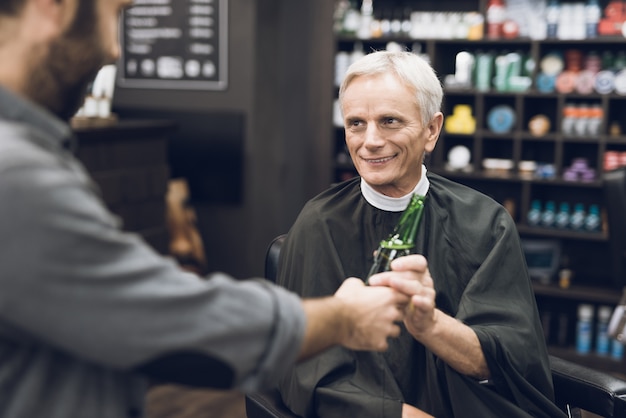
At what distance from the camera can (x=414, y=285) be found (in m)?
1.54

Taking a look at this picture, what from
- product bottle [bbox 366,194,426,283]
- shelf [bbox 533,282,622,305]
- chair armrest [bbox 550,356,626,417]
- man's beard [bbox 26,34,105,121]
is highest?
man's beard [bbox 26,34,105,121]

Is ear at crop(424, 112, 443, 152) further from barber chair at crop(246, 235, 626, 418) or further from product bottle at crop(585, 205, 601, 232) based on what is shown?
product bottle at crop(585, 205, 601, 232)

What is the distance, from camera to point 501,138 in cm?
475

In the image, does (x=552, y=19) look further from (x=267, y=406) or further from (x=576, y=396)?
(x=267, y=406)

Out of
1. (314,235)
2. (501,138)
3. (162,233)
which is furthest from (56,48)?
(501,138)

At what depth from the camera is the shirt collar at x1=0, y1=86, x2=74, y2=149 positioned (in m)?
0.98

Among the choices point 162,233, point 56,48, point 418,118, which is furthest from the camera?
point 162,233

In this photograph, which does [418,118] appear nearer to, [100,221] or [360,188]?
[360,188]

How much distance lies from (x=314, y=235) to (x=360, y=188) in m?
0.20

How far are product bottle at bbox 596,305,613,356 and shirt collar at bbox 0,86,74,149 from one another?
159 inches

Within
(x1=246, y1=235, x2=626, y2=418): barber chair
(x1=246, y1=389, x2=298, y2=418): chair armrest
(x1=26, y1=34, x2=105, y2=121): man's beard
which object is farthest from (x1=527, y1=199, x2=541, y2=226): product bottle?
(x1=26, y1=34, x2=105, y2=121): man's beard

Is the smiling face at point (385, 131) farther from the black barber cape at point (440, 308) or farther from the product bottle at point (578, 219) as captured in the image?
the product bottle at point (578, 219)

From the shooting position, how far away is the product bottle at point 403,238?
1.64 m

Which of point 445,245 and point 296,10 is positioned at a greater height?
point 296,10
